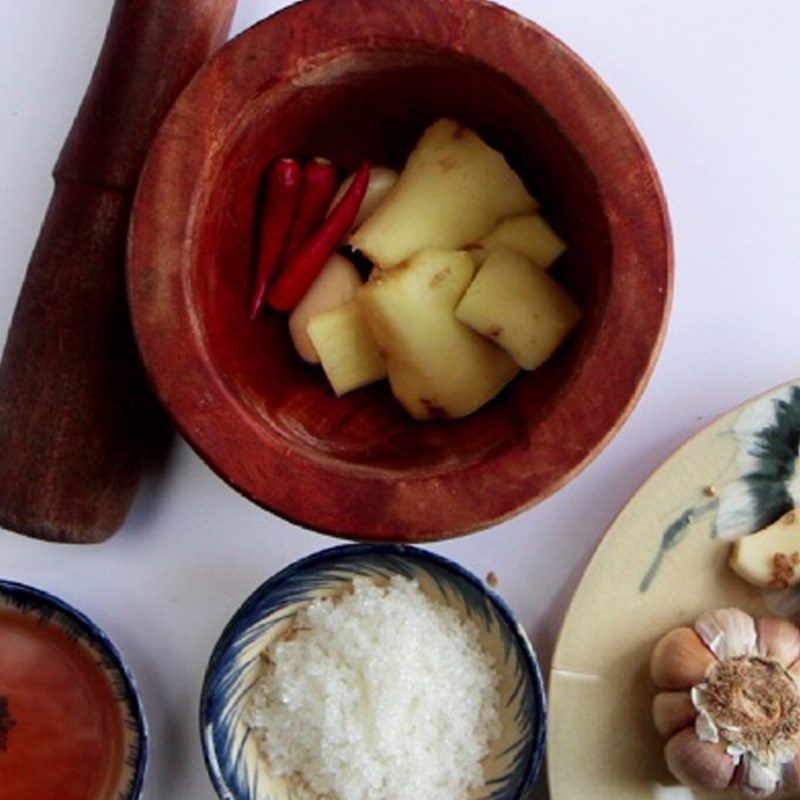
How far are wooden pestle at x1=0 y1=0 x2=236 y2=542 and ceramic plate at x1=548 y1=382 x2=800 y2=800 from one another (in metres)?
0.44

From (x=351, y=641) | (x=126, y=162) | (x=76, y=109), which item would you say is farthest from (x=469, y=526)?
(x=76, y=109)

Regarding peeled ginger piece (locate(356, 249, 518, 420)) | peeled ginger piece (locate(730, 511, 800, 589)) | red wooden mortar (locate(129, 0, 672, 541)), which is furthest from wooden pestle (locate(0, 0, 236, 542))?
peeled ginger piece (locate(730, 511, 800, 589))

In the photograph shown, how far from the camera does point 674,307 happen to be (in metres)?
1.34

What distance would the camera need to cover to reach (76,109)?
4.38 feet

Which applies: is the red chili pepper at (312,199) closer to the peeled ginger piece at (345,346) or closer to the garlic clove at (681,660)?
the peeled ginger piece at (345,346)

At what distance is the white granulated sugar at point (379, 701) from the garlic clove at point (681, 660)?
147mm

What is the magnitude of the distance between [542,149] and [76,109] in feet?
1.48

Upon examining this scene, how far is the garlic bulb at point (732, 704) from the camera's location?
1226mm

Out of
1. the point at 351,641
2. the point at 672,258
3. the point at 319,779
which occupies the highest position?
the point at 672,258

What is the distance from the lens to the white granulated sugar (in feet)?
4.14

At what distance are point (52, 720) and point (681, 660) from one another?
0.56 m

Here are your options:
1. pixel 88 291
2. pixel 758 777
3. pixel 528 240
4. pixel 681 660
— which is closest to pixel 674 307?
pixel 528 240

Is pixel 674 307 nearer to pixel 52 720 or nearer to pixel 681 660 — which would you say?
pixel 681 660

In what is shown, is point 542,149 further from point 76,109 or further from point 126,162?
point 76,109
